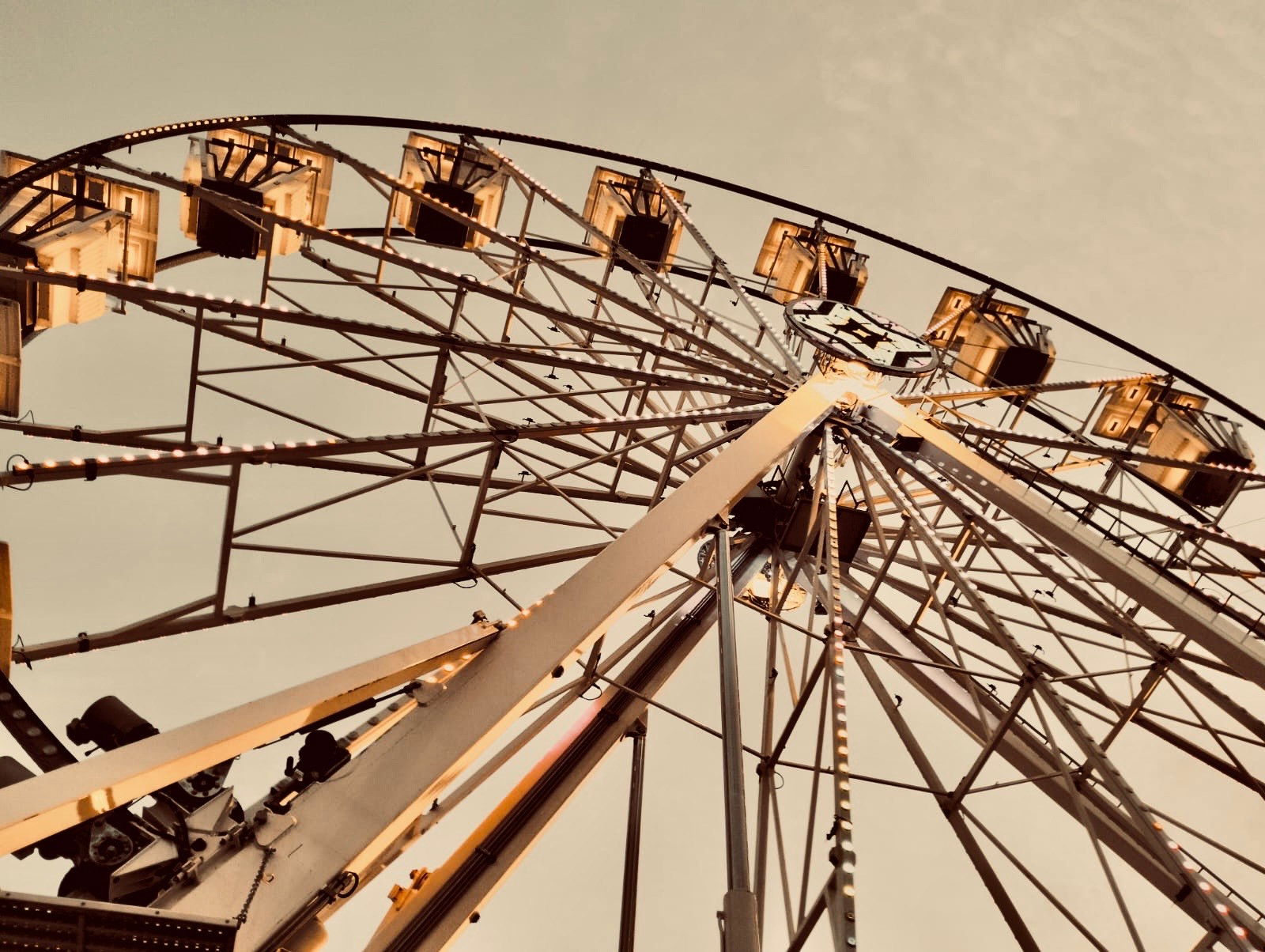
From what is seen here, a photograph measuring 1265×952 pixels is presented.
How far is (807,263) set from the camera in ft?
55.9

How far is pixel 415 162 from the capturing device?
14.5m

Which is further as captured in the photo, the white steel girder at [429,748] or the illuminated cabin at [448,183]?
the illuminated cabin at [448,183]

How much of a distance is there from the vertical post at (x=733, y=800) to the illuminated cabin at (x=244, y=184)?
26.5ft

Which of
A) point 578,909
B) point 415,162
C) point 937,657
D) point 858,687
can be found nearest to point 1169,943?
point 858,687

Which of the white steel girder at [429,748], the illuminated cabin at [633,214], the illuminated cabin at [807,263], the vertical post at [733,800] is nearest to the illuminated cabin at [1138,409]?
the illuminated cabin at [807,263]

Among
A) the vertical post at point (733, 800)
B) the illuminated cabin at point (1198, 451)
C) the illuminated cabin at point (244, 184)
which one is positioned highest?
the illuminated cabin at point (244, 184)

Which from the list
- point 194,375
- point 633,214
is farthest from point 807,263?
point 194,375

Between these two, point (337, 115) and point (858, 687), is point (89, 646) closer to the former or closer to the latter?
point (337, 115)

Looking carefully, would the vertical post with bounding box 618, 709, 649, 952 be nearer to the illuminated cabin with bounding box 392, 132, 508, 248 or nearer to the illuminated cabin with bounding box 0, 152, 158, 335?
the illuminated cabin with bounding box 0, 152, 158, 335

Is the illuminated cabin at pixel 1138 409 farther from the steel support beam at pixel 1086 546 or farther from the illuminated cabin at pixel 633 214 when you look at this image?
the steel support beam at pixel 1086 546

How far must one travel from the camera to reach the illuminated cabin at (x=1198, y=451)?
52.3ft

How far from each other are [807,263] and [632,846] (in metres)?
11.7

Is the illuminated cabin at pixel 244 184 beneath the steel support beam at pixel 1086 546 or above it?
above

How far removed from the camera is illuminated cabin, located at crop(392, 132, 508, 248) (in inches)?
563
